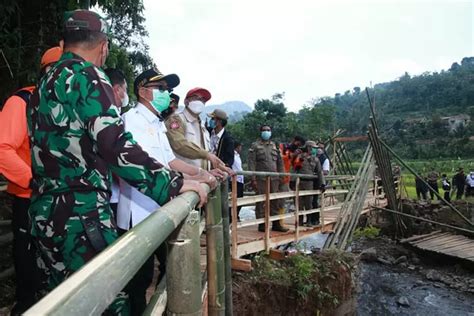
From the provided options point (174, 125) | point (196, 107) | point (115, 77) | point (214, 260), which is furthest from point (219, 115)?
point (214, 260)

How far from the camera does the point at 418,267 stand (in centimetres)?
1238

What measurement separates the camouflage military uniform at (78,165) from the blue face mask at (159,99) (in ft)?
3.34

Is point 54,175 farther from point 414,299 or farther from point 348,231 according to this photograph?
point 414,299

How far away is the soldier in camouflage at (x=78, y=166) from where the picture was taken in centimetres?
131

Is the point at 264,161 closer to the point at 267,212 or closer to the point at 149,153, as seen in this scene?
the point at 267,212

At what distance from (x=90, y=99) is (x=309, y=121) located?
89.8 feet

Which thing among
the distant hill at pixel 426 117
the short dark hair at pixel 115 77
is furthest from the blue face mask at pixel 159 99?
the distant hill at pixel 426 117

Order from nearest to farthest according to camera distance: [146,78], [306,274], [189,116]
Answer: [146,78]
[189,116]
[306,274]

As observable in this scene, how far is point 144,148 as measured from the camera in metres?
2.13

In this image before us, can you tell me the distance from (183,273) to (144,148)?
3.90 feet

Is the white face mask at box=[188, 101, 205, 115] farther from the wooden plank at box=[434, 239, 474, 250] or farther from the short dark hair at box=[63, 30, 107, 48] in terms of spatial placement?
the wooden plank at box=[434, 239, 474, 250]

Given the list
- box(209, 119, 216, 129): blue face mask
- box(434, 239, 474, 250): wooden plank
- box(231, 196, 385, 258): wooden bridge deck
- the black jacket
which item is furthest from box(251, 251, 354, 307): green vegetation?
box(434, 239, 474, 250): wooden plank

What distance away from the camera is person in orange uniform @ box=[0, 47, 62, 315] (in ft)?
6.67

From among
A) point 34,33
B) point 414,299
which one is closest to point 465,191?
point 414,299
